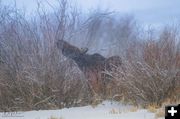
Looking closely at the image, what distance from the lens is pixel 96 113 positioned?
7.50 m

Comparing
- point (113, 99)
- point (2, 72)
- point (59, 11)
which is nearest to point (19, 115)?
point (2, 72)

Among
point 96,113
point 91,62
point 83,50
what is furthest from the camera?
point 91,62

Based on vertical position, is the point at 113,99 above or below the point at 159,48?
below

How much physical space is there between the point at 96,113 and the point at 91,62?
382 centimetres

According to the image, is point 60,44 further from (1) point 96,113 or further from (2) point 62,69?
(1) point 96,113

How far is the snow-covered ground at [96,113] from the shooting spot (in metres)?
6.79

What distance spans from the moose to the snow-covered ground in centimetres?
90

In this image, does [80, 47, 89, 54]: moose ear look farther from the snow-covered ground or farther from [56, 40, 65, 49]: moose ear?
the snow-covered ground

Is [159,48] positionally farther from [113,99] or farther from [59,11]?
[59,11]

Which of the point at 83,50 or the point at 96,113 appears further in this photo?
the point at 83,50

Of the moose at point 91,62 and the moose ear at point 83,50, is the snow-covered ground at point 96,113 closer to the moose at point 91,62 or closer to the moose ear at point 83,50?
the moose at point 91,62

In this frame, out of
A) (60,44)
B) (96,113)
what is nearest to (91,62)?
(60,44)

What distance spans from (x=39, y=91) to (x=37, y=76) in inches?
13.9

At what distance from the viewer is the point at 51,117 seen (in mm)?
6961
